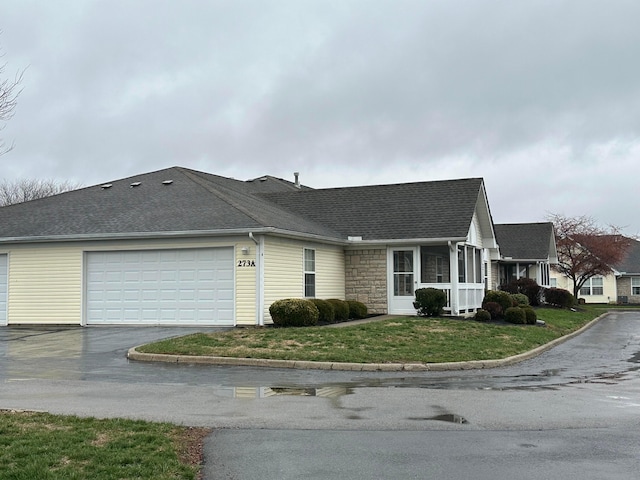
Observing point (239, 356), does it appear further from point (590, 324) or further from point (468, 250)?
point (590, 324)

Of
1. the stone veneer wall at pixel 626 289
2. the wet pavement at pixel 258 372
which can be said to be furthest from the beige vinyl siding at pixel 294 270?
the stone veneer wall at pixel 626 289

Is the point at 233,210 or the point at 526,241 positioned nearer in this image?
the point at 233,210

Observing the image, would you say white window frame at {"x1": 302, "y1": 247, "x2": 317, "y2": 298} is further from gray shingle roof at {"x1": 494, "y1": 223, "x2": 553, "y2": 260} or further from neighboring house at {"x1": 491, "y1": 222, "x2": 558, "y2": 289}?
gray shingle roof at {"x1": 494, "y1": 223, "x2": 553, "y2": 260}

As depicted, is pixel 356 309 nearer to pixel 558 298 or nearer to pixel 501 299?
pixel 501 299

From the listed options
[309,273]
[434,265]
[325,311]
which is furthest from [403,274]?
[325,311]

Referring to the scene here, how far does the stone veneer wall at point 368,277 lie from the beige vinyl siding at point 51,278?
7270 mm

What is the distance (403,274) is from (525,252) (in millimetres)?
20125

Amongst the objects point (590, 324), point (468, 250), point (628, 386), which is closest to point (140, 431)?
point (628, 386)

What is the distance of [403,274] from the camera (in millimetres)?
25188

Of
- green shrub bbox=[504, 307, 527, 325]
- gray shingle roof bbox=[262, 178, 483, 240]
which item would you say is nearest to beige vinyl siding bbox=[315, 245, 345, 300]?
gray shingle roof bbox=[262, 178, 483, 240]

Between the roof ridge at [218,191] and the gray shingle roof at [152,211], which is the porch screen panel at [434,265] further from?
the roof ridge at [218,191]

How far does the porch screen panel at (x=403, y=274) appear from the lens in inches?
987

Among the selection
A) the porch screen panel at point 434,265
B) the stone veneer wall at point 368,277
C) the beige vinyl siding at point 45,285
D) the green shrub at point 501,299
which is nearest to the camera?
the beige vinyl siding at point 45,285

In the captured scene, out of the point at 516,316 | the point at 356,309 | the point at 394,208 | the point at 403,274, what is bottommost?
the point at 516,316
